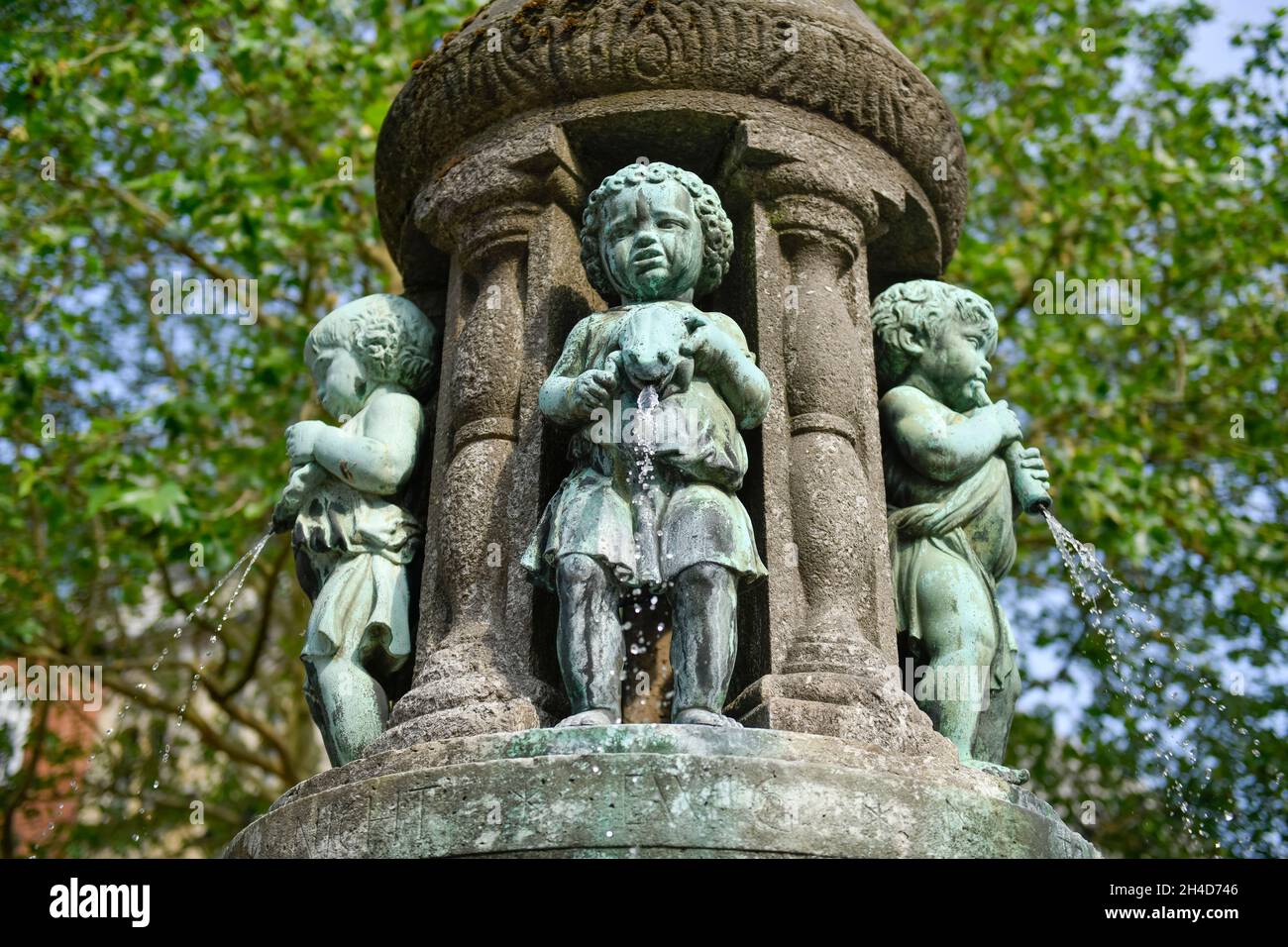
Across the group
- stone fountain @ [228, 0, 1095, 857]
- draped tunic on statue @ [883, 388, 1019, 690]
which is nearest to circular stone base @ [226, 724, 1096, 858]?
stone fountain @ [228, 0, 1095, 857]

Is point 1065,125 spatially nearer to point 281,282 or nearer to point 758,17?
point 281,282

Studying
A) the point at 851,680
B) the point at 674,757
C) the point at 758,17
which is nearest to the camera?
the point at 674,757

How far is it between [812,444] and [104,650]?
913cm

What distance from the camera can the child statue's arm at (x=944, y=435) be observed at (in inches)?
233

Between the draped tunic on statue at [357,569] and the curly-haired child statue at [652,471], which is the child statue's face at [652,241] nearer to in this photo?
the curly-haired child statue at [652,471]

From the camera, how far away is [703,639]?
4.93m

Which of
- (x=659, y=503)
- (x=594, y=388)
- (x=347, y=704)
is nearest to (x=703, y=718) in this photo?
(x=659, y=503)

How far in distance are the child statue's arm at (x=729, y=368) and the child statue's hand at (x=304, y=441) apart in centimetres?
155

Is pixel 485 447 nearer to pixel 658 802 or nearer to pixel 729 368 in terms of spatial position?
pixel 729 368

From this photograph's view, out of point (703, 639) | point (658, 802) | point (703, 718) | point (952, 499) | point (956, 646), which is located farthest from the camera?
point (952, 499)

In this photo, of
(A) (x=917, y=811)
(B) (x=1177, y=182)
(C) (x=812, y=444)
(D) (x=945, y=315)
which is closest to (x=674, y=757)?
(A) (x=917, y=811)

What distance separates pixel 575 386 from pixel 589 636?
0.87 meters

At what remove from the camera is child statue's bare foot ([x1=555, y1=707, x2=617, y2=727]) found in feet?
15.7

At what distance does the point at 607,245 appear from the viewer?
225 inches
